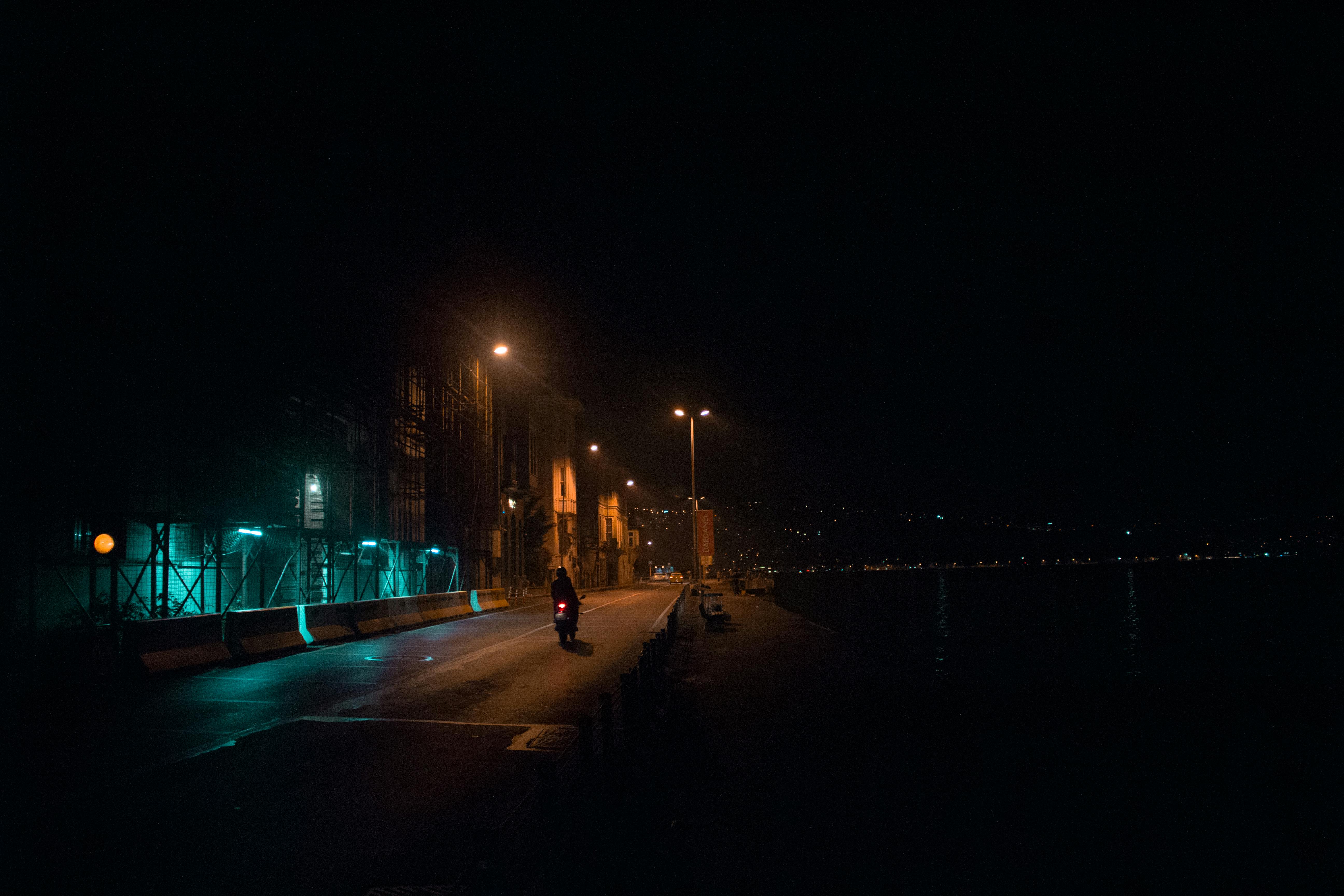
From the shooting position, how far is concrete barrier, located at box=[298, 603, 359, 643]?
62.9 ft

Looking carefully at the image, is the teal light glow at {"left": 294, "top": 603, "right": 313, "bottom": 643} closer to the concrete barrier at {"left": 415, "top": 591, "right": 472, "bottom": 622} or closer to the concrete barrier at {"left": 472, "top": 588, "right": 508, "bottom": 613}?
the concrete barrier at {"left": 415, "top": 591, "right": 472, "bottom": 622}

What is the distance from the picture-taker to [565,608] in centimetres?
1930

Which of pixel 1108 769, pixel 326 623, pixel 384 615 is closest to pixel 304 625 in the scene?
pixel 326 623

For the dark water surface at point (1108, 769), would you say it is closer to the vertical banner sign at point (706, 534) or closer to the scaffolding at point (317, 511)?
the scaffolding at point (317, 511)

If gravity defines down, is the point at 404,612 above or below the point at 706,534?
below

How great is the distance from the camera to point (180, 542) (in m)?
22.7

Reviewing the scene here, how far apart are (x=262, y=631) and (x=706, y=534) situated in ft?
120

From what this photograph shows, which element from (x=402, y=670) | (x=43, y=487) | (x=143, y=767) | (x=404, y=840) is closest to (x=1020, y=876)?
(x=404, y=840)

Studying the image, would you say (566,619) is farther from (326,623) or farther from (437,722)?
(437,722)

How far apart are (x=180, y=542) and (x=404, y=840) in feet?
69.0

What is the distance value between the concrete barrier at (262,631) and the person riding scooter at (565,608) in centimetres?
583

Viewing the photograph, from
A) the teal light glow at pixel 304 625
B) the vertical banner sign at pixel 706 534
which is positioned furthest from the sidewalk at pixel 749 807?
the vertical banner sign at pixel 706 534

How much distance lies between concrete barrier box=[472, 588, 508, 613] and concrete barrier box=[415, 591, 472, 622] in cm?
48

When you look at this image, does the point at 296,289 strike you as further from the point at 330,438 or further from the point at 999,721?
the point at 999,721
